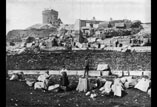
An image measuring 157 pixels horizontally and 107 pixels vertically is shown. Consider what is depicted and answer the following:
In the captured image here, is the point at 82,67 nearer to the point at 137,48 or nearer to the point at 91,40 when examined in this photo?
the point at 91,40

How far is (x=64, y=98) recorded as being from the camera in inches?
173

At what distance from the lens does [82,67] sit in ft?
14.7

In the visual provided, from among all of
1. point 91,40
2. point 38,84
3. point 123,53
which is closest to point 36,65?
point 38,84

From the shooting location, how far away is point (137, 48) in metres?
4.39

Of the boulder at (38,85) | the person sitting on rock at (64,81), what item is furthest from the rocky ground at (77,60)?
the boulder at (38,85)

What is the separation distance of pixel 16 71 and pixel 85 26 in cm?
125

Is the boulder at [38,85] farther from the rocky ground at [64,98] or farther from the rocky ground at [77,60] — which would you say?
the rocky ground at [77,60]

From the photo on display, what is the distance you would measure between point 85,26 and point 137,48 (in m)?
0.83

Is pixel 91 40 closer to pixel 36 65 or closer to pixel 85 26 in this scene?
pixel 85 26

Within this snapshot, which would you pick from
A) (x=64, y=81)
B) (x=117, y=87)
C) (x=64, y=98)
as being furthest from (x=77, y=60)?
(x=117, y=87)

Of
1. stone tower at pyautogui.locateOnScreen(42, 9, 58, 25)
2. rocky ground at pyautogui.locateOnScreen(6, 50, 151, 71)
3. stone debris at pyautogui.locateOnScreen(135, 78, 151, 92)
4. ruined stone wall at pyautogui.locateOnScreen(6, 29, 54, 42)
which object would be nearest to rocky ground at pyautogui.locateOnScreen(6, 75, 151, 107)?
stone debris at pyautogui.locateOnScreen(135, 78, 151, 92)

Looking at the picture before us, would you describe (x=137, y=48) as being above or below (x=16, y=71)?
above

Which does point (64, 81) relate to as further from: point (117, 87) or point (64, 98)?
point (117, 87)
